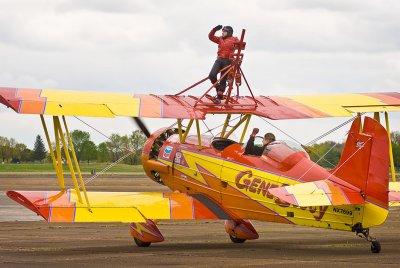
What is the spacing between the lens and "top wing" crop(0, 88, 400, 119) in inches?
622

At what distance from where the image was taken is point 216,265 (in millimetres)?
13445

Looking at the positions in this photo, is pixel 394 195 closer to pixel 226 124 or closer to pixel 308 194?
pixel 308 194

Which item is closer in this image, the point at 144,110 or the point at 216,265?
the point at 216,265

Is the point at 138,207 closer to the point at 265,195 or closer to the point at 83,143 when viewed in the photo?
the point at 265,195

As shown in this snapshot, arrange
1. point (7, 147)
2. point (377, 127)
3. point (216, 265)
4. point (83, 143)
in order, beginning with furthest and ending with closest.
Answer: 1. point (7, 147)
2. point (83, 143)
3. point (377, 127)
4. point (216, 265)

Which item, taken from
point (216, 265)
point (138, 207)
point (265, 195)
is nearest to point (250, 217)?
point (265, 195)

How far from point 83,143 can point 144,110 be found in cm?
6898

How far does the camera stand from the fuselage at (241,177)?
14.9 m

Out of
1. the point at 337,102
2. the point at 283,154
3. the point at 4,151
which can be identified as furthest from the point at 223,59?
the point at 4,151

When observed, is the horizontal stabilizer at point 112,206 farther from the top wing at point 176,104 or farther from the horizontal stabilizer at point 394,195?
the horizontal stabilizer at point 394,195

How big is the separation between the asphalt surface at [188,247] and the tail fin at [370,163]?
0.97 meters

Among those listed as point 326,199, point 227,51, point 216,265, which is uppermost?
point 227,51

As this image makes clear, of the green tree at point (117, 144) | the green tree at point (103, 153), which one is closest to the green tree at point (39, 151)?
the green tree at point (103, 153)

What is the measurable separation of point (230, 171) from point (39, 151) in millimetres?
110983
